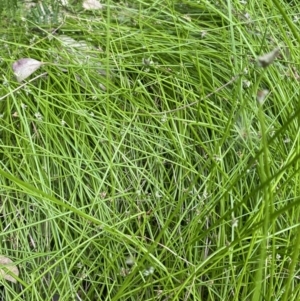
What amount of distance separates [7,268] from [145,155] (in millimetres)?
355

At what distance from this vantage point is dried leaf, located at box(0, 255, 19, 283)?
82 cm

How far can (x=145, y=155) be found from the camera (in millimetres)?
1014

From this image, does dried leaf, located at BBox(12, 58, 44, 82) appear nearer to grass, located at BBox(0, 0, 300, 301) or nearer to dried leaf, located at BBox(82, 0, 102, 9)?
grass, located at BBox(0, 0, 300, 301)

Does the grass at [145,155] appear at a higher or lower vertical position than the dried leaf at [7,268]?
higher

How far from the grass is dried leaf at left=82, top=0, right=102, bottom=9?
0.04 meters

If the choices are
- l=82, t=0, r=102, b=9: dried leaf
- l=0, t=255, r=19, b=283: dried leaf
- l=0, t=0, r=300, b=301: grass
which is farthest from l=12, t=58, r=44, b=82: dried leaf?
l=0, t=255, r=19, b=283: dried leaf

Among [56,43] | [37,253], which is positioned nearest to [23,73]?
[56,43]

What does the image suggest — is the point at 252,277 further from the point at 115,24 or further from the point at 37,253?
the point at 115,24

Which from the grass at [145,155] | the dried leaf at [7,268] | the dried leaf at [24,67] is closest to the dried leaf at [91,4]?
the grass at [145,155]

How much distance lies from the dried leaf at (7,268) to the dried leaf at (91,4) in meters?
0.65

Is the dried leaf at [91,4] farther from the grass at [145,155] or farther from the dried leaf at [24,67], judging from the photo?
the dried leaf at [24,67]

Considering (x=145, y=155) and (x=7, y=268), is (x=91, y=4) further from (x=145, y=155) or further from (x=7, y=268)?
(x=7, y=268)

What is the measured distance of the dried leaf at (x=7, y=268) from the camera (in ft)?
2.70

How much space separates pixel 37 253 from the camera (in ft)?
2.80
